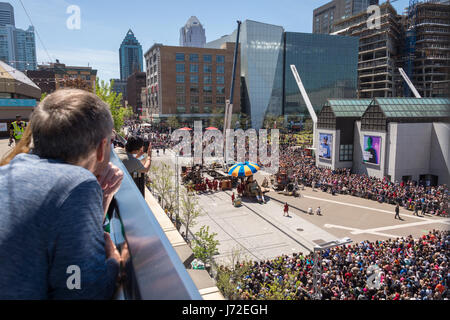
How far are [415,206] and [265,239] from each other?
40.8 ft

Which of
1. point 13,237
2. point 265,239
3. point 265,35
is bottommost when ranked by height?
point 265,239

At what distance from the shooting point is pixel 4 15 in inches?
4966

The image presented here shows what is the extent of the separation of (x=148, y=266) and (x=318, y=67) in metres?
106

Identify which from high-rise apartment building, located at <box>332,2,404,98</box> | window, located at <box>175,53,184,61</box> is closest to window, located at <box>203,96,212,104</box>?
window, located at <box>175,53,184,61</box>

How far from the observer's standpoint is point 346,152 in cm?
3681

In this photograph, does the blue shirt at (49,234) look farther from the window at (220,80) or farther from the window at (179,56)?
the window at (220,80)

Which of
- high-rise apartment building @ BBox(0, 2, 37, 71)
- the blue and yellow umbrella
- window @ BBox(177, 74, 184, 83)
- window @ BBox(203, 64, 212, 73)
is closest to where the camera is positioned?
the blue and yellow umbrella

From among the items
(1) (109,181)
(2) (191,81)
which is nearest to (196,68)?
(2) (191,81)

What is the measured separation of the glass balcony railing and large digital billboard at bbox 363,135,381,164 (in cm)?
3540

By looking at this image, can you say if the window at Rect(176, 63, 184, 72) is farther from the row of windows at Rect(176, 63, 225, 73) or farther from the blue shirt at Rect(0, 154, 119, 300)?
the blue shirt at Rect(0, 154, 119, 300)

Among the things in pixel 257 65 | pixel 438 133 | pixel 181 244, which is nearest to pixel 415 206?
pixel 438 133

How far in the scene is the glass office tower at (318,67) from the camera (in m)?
95.6

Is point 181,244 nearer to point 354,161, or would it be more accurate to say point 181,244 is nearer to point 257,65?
point 354,161

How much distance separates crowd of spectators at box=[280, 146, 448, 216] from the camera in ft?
77.4
